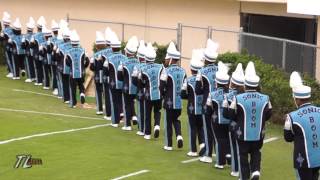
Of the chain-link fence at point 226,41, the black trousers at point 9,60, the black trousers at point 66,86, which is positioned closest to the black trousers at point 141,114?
the black trousers at point 66,86

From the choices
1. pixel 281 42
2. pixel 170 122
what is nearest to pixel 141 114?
pixel 170 122

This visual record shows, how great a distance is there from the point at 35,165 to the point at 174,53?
142 inches

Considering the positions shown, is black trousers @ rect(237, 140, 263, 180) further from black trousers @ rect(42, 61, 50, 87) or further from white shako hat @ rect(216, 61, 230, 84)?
black trousers @ rect(42, 61, 50, 87)

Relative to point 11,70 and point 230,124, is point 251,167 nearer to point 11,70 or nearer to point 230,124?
point 230,124

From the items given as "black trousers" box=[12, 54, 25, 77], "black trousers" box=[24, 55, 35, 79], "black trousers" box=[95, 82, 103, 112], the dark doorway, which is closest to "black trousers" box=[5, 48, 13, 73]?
"black trousers" box=[12, 54, 25, 77]

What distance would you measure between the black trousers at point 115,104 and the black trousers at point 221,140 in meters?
4.48

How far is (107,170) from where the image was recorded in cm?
1270

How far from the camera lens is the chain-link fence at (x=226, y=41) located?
1888 cm

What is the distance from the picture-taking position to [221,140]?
42.1ft

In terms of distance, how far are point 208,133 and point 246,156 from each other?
5.72 ft

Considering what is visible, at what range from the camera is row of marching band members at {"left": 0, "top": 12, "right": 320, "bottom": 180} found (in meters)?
10.5

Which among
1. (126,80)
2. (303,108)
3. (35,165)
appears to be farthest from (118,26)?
(303,108)

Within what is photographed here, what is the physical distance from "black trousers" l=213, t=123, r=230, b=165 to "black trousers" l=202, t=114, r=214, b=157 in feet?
1.43

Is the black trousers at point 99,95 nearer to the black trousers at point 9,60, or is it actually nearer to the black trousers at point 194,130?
the black trousers at point 194,130
